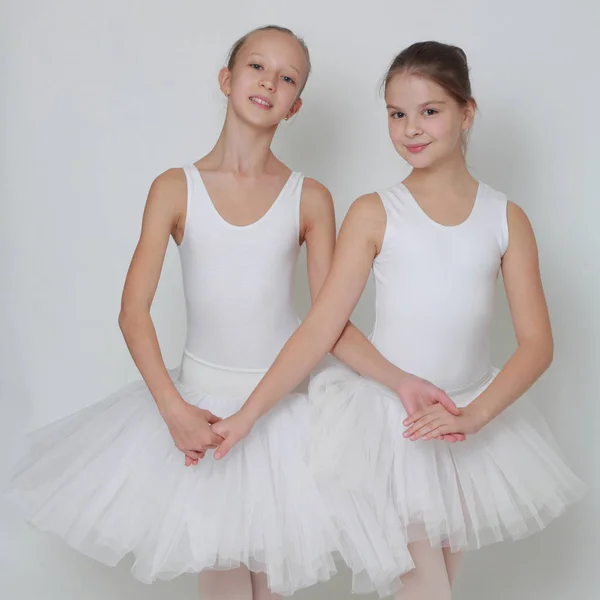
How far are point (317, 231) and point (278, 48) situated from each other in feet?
1.27

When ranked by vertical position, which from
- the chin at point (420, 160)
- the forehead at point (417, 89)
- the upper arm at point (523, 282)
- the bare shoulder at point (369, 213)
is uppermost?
the forehead at point (417, 89)

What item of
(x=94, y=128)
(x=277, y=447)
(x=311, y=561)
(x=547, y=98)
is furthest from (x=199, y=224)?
(x=547, y=98)

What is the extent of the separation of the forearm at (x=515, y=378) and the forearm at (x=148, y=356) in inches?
22.7

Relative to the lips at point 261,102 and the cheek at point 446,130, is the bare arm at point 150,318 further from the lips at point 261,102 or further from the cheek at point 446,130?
the cheek at point 446,130

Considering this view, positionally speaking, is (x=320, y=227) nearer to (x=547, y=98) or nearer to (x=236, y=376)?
(x=236, y=376)

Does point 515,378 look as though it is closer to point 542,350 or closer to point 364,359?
point 542,350

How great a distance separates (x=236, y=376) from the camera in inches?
83.9

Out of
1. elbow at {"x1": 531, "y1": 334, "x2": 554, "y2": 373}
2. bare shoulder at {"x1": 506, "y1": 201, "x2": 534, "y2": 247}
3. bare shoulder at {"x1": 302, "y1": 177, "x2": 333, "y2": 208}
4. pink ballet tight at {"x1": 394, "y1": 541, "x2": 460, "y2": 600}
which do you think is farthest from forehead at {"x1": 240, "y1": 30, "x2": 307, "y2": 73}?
pink ballet tight at {"x1": 394, "y1": 541, "x2": 460, "y2": 600}

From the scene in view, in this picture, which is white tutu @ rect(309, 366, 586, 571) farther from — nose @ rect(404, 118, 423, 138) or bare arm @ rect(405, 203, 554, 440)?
nose @ rect(404, 118, 423, 138)

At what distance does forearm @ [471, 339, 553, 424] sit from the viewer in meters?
1.94

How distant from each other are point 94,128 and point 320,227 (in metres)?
0.98

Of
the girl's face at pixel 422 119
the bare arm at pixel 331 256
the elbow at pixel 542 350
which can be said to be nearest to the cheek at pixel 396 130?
the girl's face at pixel 422 119

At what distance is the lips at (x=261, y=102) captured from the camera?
2.12m

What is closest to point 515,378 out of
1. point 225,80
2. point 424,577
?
point 424,577
